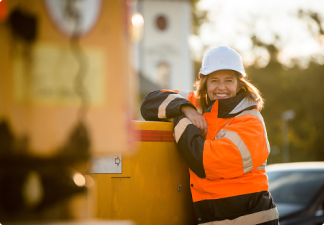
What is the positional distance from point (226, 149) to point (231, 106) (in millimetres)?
378

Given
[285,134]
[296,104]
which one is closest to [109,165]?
[285,134]

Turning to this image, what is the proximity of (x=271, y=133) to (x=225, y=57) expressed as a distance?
3931cm

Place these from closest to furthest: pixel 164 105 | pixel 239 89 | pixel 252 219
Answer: pixel 252 219
pixel 164 105
pixel 239 89

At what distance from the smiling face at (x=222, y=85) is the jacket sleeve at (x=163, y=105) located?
22cm

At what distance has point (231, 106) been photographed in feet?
9.66

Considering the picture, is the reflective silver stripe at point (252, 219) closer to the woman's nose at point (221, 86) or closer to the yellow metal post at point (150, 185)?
the yellow metal post at point (150, 185)

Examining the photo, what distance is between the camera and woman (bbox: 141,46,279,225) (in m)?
2.71

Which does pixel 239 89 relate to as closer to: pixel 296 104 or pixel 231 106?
pixel 231 106

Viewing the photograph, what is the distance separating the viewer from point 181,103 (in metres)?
2.99

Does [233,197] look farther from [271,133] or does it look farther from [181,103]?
[271,133]

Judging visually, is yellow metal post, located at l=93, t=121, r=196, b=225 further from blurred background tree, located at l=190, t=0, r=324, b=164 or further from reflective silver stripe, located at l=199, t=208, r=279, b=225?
blurred background tree, located at l=190, t=0, r=324, b=164

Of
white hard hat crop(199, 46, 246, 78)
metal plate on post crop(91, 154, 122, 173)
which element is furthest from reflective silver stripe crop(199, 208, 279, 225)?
white hard hat crop(199, 46, 246, 78)

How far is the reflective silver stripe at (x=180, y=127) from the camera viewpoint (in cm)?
285

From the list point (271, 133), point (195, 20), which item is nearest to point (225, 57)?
point (195, 20)
